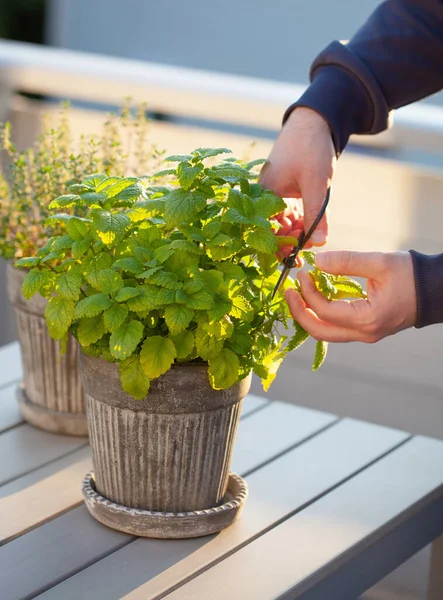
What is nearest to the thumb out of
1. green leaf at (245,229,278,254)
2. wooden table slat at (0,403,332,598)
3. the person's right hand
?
the person's right hand

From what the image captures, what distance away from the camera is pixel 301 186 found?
1.55 metres

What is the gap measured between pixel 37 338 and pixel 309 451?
54 centimetres

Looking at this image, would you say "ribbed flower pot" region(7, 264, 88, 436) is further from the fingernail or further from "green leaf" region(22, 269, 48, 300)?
the fingernail

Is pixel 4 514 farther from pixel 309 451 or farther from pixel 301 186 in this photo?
pixel 301 186

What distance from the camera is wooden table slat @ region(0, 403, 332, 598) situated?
1.23 meters

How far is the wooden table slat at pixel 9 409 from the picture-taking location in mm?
1724

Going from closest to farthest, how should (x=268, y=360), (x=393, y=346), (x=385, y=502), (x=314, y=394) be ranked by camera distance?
(x=268, y=360) < (x=385, y=502) < (x=393, y=346) < (x=314, y=394)

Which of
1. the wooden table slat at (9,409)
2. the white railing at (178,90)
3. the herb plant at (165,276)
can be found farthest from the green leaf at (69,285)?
the white railing at (178,90)

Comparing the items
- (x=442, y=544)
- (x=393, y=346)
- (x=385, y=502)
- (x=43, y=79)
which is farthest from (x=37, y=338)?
(x=43, y=79)

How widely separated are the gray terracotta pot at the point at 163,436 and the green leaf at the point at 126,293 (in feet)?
0.43

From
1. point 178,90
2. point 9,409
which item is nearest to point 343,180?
point 178,90

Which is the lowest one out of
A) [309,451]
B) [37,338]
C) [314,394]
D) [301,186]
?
[314,394]

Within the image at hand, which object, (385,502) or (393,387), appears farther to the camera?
(393,387)

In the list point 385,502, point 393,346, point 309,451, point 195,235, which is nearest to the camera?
point 195,235
